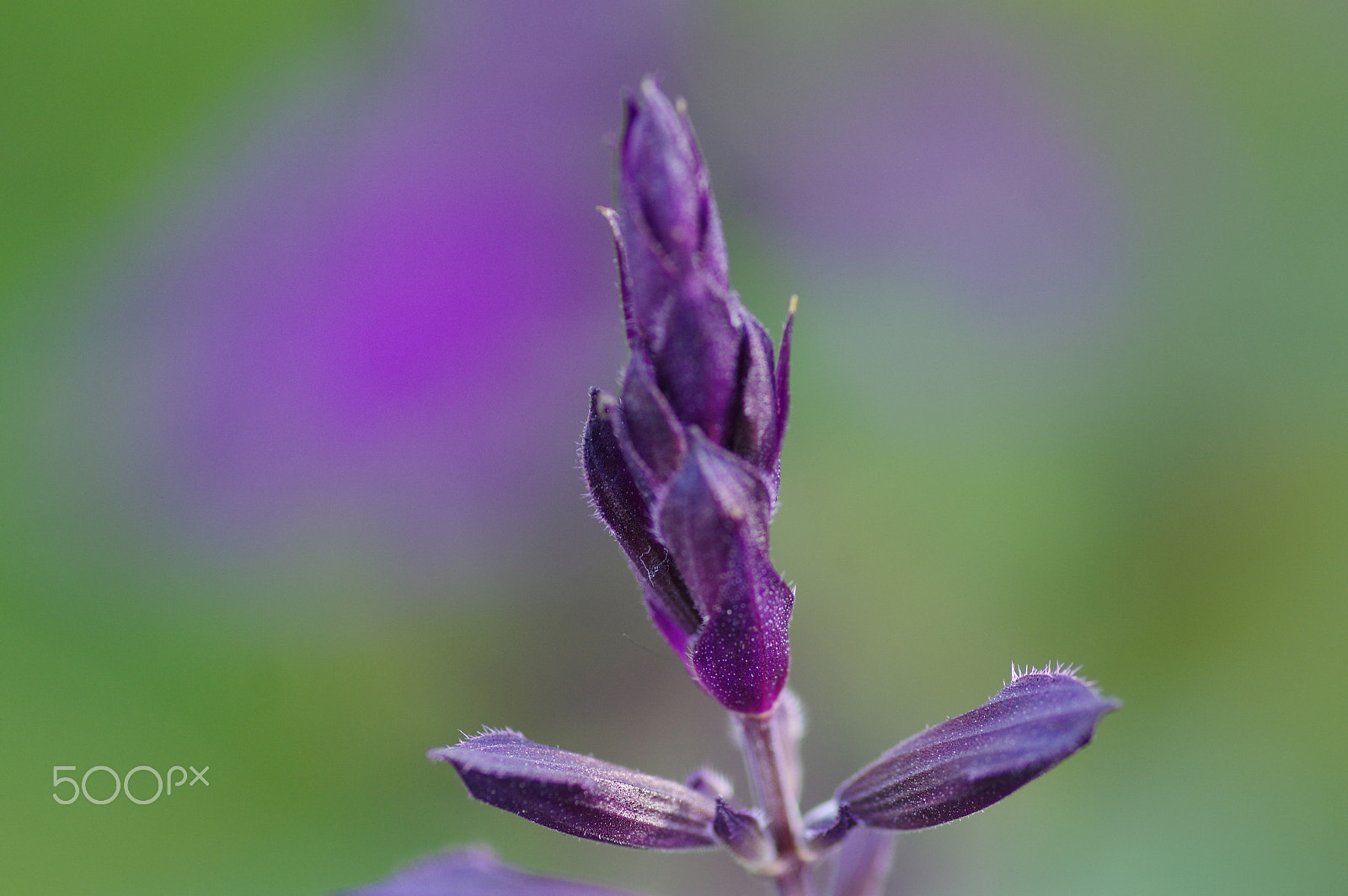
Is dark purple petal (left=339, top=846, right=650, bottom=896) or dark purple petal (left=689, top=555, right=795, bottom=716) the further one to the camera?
dark purple petal (left=339, top=846, right=650, bottom=896)

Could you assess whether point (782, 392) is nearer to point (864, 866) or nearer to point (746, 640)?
point (746, 640)

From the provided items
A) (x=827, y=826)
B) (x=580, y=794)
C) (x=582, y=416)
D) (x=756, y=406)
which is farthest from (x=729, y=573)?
(x=582, y=416)

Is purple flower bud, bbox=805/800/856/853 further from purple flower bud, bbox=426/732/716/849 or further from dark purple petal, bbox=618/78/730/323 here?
dark purple petal, bbox=618/78/730/323

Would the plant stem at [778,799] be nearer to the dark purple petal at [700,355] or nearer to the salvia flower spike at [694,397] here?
the salvia flower spike at [694,397]

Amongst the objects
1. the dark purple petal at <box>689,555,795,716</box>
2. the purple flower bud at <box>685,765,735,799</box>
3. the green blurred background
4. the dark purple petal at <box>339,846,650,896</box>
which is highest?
the green blurred background

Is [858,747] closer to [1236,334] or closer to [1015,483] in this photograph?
[1015,483]

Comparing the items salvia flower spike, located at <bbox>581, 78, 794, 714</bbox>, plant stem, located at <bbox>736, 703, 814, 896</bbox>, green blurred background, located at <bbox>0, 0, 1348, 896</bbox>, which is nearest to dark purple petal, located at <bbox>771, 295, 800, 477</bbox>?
salvia flower spike, located at <bbox>581, 78, 794, 714</bbox>

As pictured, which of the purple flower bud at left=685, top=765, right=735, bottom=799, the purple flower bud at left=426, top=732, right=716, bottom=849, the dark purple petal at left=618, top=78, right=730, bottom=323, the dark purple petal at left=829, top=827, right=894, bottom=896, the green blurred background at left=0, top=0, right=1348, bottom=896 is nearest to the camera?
the dark purple petal at left=618, top=78, right=730, bottom=323
